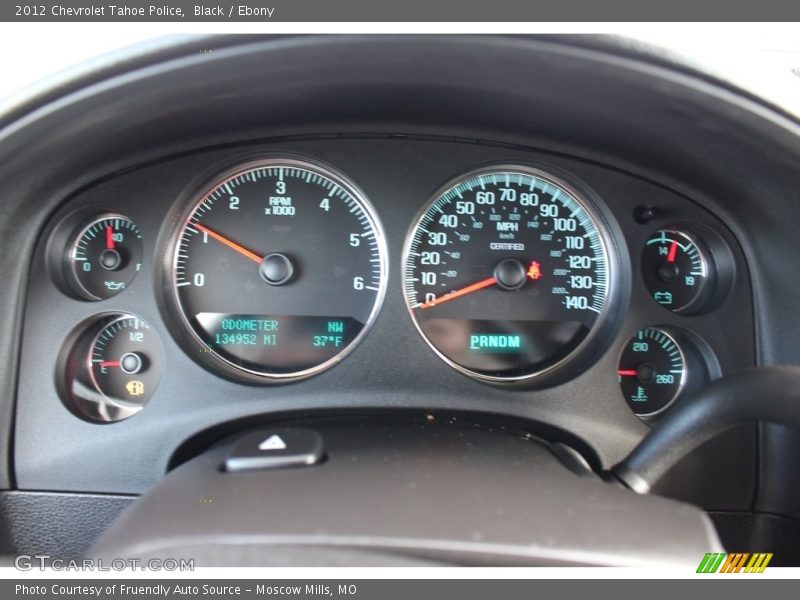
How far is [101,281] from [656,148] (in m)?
2.06

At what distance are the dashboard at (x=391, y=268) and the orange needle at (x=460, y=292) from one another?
0.01m

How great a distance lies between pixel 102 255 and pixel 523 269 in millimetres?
1589

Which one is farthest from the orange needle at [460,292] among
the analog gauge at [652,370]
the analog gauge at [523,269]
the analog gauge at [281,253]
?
the analog gauge at [652,370]

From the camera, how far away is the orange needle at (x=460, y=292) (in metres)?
2.29

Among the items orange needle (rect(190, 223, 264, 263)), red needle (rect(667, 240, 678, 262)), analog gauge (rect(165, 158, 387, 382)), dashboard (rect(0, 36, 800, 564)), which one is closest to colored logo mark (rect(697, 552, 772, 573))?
dashboard (rect(0, 36, 800, 564))

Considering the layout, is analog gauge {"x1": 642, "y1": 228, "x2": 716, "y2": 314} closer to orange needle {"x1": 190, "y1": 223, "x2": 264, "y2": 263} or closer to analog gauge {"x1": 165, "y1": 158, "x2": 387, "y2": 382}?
analog gauge {"x1": 165, "y1": 158, "x2": 387, "y2": 382}

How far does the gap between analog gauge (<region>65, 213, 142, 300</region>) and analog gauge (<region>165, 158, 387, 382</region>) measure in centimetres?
15

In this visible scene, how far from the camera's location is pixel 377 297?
2.25 m

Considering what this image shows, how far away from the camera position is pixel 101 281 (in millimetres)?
2229

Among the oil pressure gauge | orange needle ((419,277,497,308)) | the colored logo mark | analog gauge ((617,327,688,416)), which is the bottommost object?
the colored logo mark

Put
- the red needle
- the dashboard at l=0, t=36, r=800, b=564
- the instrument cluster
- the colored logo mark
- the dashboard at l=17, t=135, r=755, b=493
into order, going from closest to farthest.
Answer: the colored logo mark < the dashboard at l=0, t=36, r=800, b=564 < the dashboard at l=17, t=135, r=755, b=493 < the instrument cluster < the red needle

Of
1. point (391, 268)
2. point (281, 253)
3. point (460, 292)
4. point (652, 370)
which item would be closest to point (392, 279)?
point (391, 268)

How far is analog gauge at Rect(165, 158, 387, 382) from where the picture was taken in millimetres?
2264

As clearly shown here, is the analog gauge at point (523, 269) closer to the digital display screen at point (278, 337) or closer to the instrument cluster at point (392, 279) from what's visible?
the instrument cluster at point (392, 279)
